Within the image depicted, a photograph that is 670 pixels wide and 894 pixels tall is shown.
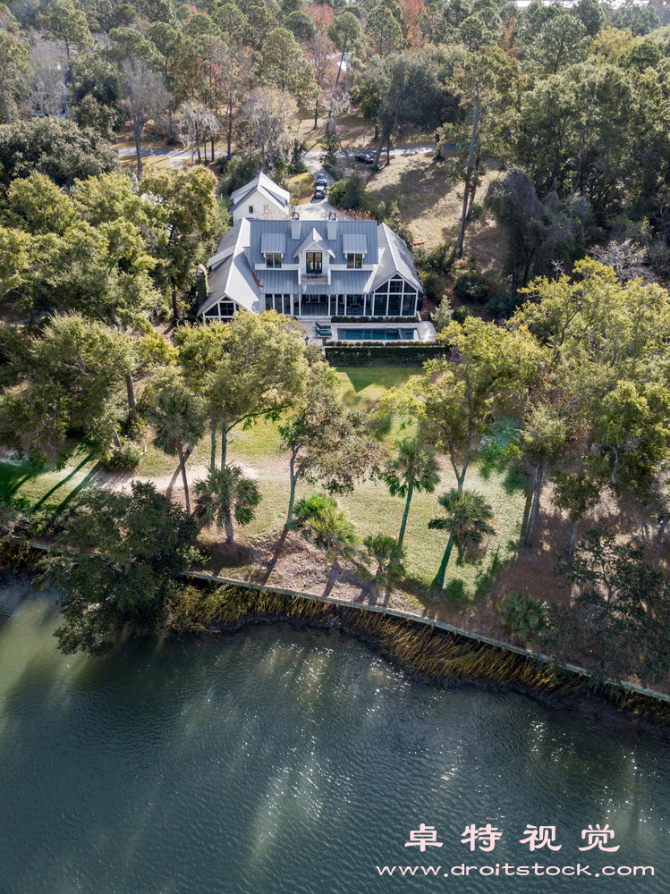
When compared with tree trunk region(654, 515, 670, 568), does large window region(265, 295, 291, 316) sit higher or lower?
higher

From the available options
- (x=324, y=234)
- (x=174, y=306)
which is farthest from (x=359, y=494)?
(x=324, y=234)

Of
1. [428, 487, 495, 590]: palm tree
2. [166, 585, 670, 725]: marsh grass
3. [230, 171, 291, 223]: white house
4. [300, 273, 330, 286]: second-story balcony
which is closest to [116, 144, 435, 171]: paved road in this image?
[230, 171, 291, 223]: white house

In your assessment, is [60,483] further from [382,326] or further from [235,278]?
[382,326]

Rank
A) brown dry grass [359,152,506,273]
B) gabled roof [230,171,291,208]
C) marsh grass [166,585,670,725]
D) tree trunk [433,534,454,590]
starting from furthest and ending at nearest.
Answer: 1. brown dry grass [359,152,506,273]
2. gabled roof [230,171,291,208]
3. tree trunk [433,534,454,590]
4. marsh grass [166,585,670,725]

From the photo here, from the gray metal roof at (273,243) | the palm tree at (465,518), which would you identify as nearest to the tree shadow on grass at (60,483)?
the palm tree at (465,518)

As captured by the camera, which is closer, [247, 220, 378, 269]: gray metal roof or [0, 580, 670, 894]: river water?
[0, 580, 670, 894]: river water

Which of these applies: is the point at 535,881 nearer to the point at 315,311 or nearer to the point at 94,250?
the point at 94,250
